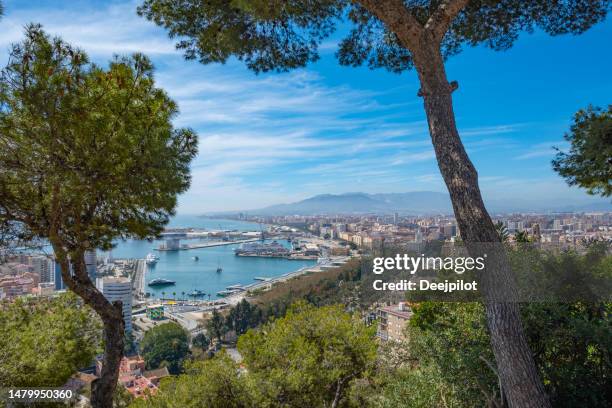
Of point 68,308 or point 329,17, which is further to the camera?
point 68,308

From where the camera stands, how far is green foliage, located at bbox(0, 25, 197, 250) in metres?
1.97

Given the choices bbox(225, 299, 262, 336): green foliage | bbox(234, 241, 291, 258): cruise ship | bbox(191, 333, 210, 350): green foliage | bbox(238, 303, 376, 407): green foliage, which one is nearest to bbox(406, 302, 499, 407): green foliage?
bbox(238, 303, 376, 407): green foliage

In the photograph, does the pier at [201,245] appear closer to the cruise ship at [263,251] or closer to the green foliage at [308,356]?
the cruise ship at [263,251]

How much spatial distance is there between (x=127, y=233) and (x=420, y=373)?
2.28 meters

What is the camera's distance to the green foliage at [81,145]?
1966mm

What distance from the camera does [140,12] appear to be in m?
2.92

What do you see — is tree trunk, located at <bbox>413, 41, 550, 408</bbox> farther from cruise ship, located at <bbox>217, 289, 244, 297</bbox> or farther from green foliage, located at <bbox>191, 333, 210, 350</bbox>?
cruise ship, located at <bbox>217, 289, 244, 297</bbox>

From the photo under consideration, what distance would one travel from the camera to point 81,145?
2.11 meters

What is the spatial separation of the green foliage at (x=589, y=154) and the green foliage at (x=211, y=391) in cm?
391

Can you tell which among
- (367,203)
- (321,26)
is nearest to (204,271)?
(321,26)

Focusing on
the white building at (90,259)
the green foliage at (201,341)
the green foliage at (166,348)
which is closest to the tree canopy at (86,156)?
the white building at (90,259)

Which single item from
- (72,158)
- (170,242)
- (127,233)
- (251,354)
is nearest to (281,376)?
(251,354)

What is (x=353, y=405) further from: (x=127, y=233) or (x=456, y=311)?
(x=127, y=233)

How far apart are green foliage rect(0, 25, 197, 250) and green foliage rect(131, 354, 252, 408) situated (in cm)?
155
